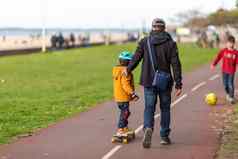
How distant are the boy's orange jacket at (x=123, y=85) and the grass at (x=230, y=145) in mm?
1663

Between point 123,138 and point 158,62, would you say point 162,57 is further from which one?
point 123,138

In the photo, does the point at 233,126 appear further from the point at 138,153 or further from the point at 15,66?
the point at 15,66

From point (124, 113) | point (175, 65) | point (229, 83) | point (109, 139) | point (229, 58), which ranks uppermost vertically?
point (175, 65)

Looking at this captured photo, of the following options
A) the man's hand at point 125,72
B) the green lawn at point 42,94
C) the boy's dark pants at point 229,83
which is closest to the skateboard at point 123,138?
the man's hand at point 125,72

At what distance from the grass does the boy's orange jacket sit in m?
1.66

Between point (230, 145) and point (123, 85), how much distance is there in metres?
1.88

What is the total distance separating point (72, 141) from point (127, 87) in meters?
1.26

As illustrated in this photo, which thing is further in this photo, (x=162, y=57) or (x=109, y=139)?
(x=109, y=139)

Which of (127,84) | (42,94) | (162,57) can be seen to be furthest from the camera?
(42,94)

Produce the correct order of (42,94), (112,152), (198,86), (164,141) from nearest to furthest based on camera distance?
(112,152), (164,141), (42,94), (198,86)

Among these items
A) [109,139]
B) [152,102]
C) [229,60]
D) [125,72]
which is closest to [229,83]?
[229,60]

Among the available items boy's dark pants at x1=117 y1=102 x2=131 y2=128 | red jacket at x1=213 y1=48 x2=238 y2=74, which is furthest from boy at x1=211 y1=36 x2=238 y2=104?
boy's dark pants at x1=117 y1=102 x2=131 y2=128

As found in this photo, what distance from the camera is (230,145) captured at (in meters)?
9.86

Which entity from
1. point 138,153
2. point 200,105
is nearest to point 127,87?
point 138,153
